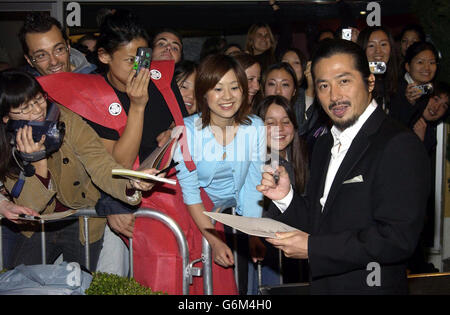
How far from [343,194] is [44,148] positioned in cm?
176

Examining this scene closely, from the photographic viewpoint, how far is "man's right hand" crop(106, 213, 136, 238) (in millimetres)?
3113

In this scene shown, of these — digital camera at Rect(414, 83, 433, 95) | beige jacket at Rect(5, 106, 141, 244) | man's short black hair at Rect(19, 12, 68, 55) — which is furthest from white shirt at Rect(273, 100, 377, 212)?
digital camera at Rect(414, 83, 433, 95)

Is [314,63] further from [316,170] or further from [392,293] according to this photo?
[392,293]

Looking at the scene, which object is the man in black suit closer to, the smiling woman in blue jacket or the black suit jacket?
the black suit jacket

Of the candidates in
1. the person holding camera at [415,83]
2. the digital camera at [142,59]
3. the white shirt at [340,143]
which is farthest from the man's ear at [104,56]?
the person holding camera at [415,83]

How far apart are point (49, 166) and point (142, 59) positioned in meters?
0.89

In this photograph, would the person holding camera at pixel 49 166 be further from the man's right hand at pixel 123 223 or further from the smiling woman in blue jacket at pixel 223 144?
the smiling woman in blue jacket at pixel 223 144

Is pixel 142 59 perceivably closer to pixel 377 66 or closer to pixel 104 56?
pixel 104 56

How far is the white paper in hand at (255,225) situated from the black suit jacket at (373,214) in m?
0.17

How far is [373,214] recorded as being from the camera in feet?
6.95

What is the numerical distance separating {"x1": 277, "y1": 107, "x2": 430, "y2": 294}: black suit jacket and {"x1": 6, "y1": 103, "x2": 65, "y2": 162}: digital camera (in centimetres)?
158

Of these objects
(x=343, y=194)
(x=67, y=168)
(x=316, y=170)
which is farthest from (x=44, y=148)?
(x=343, y=194)

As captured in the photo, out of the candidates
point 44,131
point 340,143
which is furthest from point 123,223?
point 340,143
